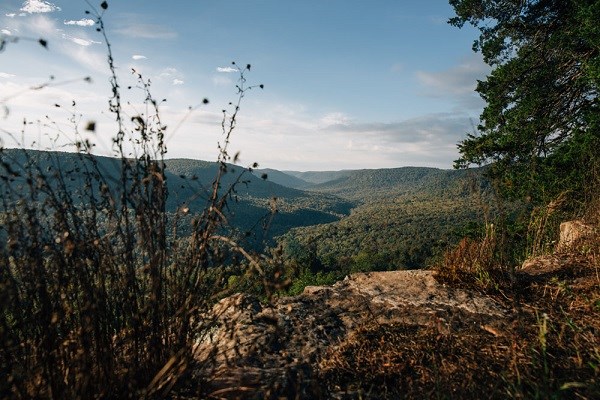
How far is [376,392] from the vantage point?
2449 mm

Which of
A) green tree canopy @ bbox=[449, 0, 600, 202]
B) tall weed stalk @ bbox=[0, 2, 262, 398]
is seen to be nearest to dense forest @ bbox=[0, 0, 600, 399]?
tall weed stalk @ bbox=[0, 2, 262, 398]

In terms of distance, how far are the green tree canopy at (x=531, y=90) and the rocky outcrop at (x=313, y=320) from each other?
7.38 m

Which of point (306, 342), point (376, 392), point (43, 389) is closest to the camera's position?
point (43, 389)

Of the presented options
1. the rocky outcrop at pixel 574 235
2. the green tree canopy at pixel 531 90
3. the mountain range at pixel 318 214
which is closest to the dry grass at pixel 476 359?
the mountain range at pixel 318 214

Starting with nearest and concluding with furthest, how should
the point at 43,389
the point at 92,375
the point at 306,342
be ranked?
1. the point at 43,389
2. the point at 92,375
3. the point at 306,342

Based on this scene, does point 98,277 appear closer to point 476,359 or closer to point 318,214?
point 476,359

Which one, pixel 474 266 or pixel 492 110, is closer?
pixel 474 266

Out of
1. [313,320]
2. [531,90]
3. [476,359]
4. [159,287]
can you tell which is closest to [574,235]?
[476,359]

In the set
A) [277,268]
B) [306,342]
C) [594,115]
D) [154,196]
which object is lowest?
[306,342]

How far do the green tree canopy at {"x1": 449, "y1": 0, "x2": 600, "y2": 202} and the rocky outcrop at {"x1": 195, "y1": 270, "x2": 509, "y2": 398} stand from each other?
7378mm

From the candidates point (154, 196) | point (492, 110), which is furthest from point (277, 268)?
point (492, 110)

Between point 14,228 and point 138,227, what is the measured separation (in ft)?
1.81

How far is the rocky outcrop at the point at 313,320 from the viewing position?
2217 mm

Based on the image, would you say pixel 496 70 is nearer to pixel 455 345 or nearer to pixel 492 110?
pixel 492 110
